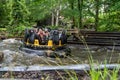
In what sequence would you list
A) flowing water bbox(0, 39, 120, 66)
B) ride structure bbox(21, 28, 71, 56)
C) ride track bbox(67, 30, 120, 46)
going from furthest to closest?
ride track bbox(67, 30, 120, 46) < ride structure bbox(21, 28, 71, 56) < flowing water bbox(0, 39, 120, 66)

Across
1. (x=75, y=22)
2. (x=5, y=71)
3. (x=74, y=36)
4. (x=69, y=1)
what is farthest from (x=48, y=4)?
(x=5, y=71)

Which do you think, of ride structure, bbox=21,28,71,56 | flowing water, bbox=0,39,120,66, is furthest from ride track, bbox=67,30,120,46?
ride structure, bbox=21,28,71,56

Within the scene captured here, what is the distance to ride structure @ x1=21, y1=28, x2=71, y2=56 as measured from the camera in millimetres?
9234

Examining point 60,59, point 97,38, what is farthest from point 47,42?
point 97,38

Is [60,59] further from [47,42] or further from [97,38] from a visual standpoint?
[97,38]

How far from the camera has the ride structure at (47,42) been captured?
923cm

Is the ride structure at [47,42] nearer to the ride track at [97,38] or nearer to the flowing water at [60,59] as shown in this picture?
the flowing water at [60,59]

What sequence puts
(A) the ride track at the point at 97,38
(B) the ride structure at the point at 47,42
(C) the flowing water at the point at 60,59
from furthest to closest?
1. (A) the ride track at the point at 97,38
2. (B) the ride structure at the point at 47,42
3. (C) the flowing water at the point at 60,59

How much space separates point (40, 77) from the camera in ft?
19.1

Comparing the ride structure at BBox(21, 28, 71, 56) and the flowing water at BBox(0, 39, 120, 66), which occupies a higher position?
the ride structure at BBox(21, 28, 71, 56)

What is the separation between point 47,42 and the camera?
30.9 ft

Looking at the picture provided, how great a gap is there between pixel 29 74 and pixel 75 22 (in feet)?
37.0

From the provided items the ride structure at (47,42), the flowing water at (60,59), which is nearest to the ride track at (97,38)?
the flowing water at (60,59)

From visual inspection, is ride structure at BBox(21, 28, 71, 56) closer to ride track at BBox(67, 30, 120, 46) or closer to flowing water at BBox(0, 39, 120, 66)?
flowing water at BBox(0, 39, 120, 66)
